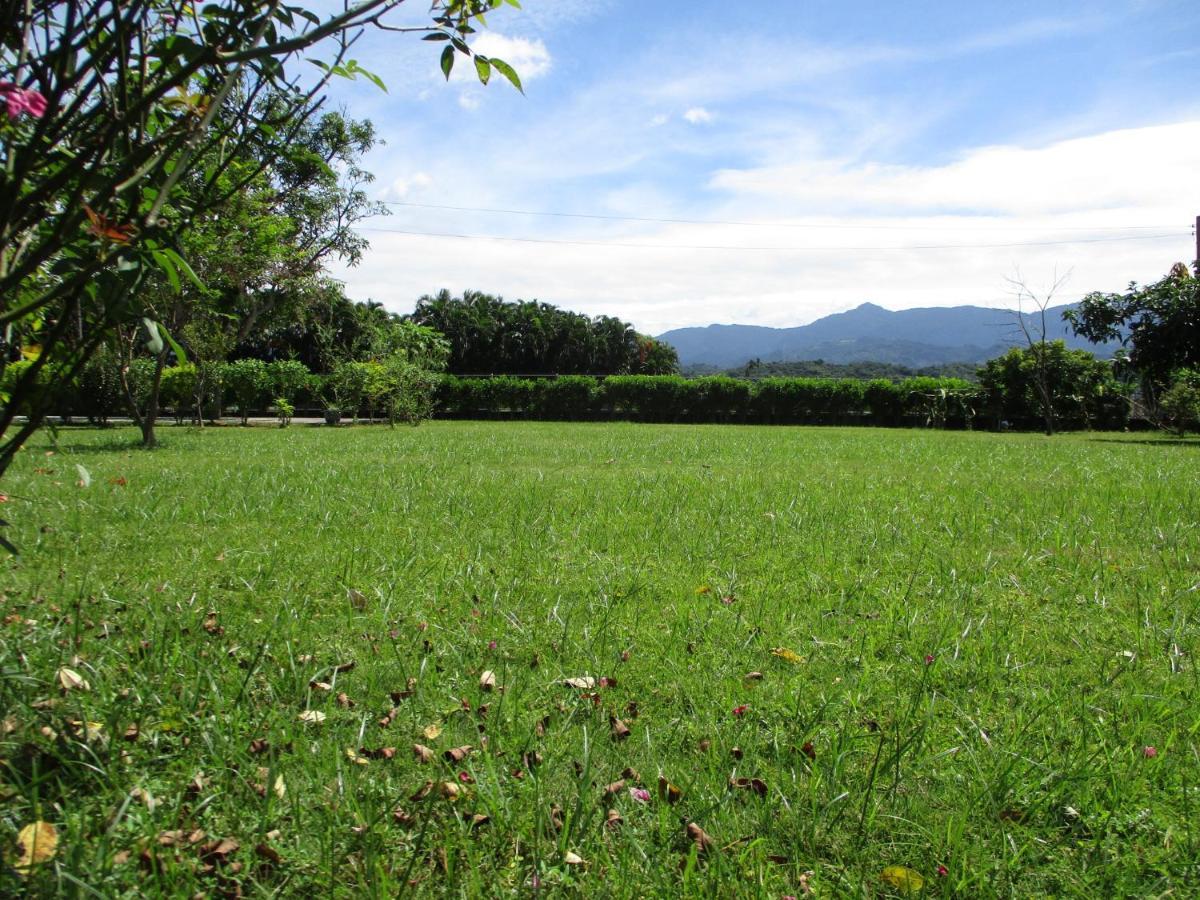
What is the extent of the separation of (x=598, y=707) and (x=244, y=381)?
21.7 metres

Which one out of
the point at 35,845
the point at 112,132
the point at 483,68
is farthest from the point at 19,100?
the point at 35,845

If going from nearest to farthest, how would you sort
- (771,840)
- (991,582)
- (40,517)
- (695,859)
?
(695,859), (771,840), (991,582), (40,517)

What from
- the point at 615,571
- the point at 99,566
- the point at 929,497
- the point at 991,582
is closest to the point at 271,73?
the point at 615,571

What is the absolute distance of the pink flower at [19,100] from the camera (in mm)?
1184

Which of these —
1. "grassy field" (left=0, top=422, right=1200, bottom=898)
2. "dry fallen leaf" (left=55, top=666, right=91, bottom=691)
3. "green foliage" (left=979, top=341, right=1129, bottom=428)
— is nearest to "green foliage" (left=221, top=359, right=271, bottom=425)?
"grassy field" (left=0, top=422, right=1200, bottom=898)

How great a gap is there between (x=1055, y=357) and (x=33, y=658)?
2638 cm

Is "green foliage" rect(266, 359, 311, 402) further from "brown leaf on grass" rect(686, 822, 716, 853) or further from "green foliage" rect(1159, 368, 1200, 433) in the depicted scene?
"green foliage" rect(1159, 368, 1200, 433)

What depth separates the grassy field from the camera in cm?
157

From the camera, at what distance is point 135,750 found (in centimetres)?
191

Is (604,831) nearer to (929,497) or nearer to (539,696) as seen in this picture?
(539,696)

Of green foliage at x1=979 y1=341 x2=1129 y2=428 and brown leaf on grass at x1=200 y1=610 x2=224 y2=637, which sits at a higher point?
green foliage at x1=979 y1=341 x2=1129 y2=428

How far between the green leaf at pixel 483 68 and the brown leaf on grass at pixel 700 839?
5.64 ft

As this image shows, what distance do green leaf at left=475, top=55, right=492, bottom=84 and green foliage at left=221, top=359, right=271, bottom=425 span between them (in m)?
21.0

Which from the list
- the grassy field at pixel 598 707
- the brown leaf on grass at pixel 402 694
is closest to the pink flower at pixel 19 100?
the grassy field at pixel 598 707
